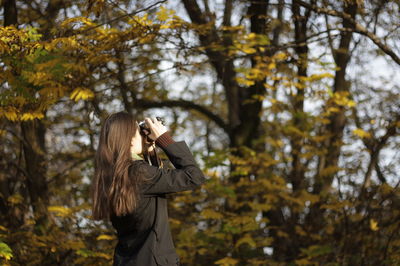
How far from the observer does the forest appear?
4.74 m

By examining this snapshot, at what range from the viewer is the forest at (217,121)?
474cm

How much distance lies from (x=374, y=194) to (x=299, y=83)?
1.71 meters

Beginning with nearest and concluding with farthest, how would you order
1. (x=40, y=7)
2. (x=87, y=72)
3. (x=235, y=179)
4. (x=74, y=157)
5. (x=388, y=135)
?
(x=87, y=72), (x=388, y=135), (x=235, y=179), (x=40, y=7), (x=74, y=157)

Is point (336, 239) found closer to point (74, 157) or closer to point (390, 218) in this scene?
point (390, 218)

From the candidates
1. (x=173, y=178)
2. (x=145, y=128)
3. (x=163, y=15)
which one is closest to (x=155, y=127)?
(x=145, y=128)

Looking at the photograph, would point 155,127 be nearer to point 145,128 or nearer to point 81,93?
point 145,128

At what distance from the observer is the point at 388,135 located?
239 inches

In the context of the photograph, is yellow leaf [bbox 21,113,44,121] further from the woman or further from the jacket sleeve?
the jacket sleeve

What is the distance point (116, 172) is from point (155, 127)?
0.37 m

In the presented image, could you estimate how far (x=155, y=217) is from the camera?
109 inches

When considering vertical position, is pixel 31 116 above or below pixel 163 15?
below

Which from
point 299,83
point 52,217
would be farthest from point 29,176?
point 299,83

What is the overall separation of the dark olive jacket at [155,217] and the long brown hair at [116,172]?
0.05 m

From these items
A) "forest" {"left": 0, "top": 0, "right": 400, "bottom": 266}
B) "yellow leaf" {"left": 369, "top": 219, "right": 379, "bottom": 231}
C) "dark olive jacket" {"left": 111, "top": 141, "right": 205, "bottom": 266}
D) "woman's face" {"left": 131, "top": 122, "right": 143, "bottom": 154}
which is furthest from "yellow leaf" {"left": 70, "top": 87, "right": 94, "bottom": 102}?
"yellow leaf" {"left": 369, "top": 219, "right": 379, "bottom": 231}
